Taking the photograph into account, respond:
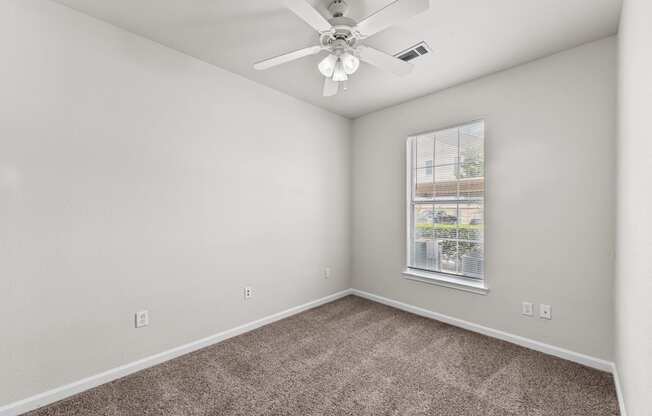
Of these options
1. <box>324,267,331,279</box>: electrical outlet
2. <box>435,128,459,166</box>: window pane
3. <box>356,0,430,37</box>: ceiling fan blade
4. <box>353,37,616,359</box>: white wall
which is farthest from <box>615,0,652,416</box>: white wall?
<box>324,267,331,279</box>: electrical outlet

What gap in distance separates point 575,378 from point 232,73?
373cm

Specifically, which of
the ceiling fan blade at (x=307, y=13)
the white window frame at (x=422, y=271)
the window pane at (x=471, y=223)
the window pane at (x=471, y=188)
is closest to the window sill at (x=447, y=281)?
the white window frame at (x=422, y=271)

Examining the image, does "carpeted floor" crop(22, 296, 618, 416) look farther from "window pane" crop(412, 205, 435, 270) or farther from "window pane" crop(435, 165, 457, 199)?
"window pane" crop(435, 165, 457, 199)

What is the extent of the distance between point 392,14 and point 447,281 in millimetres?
2529

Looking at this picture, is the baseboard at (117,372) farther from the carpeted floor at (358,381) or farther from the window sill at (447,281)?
the window sill at (447,281)

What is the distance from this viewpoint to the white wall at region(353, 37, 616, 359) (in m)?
2.13

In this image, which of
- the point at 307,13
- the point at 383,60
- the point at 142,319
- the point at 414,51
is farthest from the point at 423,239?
the point at 142,319

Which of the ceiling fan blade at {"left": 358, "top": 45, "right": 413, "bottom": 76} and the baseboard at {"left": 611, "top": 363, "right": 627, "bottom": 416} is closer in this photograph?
the baseboard at {"left": 611, "top": 363, "right": 627, "bottom": 416}

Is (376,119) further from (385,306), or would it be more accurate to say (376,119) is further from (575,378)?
(575,378)

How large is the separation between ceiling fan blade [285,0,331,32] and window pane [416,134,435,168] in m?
2.01

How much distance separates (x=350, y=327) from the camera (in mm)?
2922

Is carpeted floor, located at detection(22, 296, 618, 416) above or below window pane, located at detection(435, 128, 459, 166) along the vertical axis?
below

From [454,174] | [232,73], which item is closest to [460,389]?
[454,174]

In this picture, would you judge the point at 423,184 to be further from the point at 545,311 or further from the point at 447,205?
the point at 545,311
